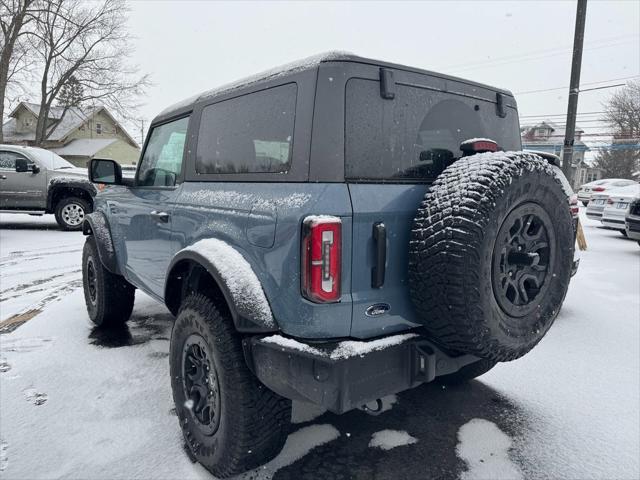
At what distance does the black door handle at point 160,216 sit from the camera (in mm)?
2823

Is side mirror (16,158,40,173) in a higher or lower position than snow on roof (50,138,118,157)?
lower

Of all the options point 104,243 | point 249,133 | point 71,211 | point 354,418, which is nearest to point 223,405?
point 354,418

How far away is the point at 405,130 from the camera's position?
2.11m

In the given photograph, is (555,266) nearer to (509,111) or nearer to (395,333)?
(395,333)

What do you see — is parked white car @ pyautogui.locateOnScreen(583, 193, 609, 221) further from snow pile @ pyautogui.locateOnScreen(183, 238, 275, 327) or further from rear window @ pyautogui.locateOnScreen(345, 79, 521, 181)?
snow pile @ pyautogui.locateOnScreen(183, 238, 275, 327)

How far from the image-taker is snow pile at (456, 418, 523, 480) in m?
2.27

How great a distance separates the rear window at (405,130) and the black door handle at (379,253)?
24 cm

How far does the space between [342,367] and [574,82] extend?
34.3 feet

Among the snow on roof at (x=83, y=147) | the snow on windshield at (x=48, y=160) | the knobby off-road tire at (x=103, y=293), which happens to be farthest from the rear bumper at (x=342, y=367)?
the snow on roof at (x=83, y=147)

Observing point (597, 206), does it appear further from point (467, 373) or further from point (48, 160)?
point (48, 160)

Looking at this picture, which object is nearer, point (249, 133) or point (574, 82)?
point (249, 133)

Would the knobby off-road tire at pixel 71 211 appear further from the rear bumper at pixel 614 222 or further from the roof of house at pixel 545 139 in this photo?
the roof of house at pixel 545 139

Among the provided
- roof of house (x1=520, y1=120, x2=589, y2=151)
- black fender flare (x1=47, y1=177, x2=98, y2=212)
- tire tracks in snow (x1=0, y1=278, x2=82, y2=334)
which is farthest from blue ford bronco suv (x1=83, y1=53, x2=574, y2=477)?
roof of house (x1=520, y1=120, x2=589, y2=151)

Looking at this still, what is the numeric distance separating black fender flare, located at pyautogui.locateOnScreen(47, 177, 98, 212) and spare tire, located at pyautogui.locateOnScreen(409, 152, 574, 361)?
1024 cm
